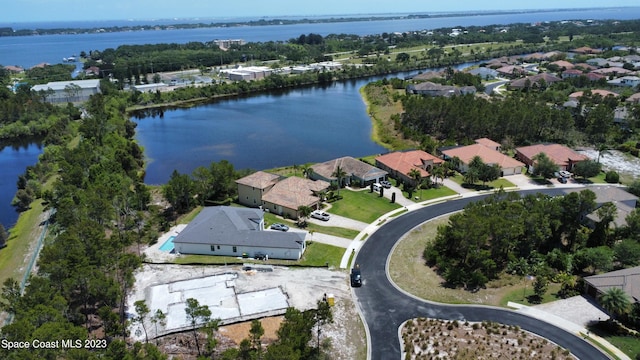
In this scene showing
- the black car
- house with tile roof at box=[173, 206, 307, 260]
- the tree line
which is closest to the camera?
the black car

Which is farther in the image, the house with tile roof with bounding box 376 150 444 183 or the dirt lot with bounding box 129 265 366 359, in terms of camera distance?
the house with tile roof with bounding box 376 150 444 183

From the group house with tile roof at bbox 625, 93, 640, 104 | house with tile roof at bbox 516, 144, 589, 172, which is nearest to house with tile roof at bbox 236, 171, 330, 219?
house with tile roof at bbox 516, 144, 589, 172

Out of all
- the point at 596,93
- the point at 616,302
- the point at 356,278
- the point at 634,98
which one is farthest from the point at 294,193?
the point at 634,98

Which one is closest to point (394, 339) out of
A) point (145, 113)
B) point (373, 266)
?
point (373, 266)

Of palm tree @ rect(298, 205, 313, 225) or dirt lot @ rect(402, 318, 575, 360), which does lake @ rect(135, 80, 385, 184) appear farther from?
dirt lot @ rect(402, 318, 575, 360)

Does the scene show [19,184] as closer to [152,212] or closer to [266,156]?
[152,212]

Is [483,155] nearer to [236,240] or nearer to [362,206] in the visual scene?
[362,206]
